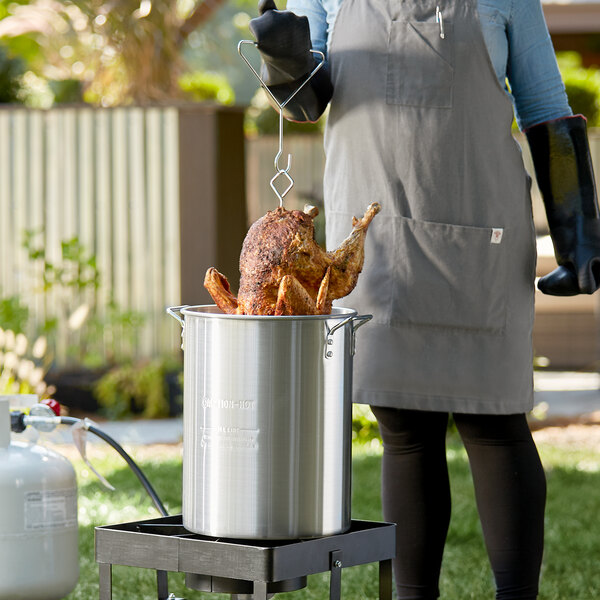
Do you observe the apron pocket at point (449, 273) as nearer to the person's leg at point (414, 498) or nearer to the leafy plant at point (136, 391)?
the person's leg at point (414, 498)

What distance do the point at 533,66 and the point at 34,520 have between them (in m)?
1.44

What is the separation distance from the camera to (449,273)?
2.21 metres

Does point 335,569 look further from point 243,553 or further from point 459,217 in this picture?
point 459,217

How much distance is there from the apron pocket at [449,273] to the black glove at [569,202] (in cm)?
11

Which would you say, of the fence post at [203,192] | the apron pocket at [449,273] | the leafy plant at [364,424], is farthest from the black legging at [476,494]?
the fence post at [203,192]

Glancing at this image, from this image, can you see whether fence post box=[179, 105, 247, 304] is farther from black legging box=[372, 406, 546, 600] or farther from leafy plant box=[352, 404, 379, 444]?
black legging box=[372, 406, 546, 600]

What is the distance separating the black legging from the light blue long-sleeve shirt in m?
0.66

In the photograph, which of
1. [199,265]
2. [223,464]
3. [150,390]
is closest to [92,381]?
[150,390]

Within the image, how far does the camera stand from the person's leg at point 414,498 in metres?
2.33

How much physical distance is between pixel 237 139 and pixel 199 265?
Answer: 0.85 metres

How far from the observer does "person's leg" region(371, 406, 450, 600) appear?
2.33 m

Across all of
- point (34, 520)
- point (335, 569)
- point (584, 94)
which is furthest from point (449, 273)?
Result: point (584, 94)

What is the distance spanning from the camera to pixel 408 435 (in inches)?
91.6

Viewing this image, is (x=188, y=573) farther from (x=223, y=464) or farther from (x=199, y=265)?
(x=199, y=265)
